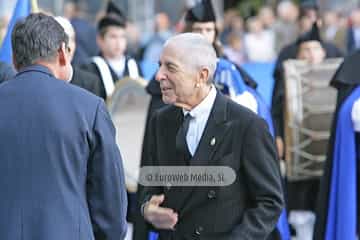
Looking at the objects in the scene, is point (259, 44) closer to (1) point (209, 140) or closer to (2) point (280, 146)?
(2) point (280, 146)

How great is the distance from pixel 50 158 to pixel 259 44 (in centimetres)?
1066

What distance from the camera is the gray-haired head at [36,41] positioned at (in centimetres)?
355

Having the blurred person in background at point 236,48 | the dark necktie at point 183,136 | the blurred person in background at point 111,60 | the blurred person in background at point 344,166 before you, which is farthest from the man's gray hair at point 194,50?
the blurred person in background at point 236,48

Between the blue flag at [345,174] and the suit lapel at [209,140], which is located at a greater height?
the suit lapel at [209,140]

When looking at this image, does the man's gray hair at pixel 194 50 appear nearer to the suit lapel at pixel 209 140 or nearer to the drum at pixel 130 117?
the suit lapel at pixel 209 140

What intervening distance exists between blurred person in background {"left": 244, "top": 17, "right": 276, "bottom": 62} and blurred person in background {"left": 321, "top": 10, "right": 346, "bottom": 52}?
2.52 feet

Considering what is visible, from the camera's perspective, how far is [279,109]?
775 cm

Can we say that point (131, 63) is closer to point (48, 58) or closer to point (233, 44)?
point (48, 58)

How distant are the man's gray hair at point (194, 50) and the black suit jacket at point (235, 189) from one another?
20cm

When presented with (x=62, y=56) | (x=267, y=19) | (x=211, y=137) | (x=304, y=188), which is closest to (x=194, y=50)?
(x=211, y=137)

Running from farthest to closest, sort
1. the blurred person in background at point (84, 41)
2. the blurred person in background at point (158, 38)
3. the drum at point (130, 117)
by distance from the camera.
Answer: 1. the blurred person in background at point (158, 38)
2. the blurred person in background at point (84, 41)
3. the drum at point (130, 117)

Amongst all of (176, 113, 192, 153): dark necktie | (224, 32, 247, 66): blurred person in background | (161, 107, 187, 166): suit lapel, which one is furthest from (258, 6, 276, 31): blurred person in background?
(176, 113, 192, 153): dark necktie

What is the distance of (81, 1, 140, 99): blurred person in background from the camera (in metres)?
7.05

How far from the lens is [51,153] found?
11.3 ft
